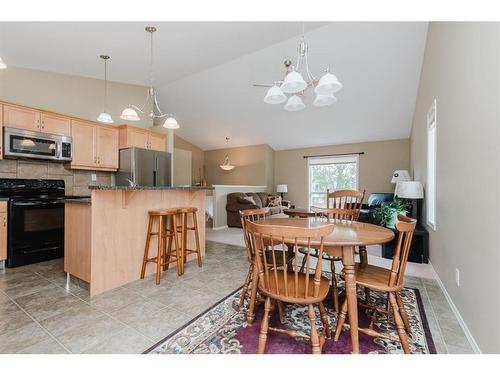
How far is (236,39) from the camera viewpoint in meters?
3.34

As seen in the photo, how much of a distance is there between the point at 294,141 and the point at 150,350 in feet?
22.3

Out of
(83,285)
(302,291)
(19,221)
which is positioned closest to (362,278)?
(302,291)

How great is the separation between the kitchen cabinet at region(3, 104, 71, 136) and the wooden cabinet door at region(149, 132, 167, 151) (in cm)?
133

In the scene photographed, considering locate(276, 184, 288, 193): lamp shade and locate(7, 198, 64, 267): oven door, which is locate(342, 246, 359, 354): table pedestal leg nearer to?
locate(7, 198, 64, 267): oven door

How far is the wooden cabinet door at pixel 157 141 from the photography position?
471 centimetres

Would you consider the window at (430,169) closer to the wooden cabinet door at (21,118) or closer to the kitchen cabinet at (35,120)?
the kitchen cabinet at (35,120)

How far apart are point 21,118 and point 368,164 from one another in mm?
7526

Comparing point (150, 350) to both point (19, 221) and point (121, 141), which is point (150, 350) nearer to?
point (19, 221)

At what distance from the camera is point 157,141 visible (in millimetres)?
4867

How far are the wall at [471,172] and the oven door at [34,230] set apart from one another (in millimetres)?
3909

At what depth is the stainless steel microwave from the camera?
3.06 metres

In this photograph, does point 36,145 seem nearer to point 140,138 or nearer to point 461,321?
point 140,138

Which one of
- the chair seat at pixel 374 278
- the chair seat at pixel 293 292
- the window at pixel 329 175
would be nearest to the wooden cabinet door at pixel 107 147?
the chair seat at pixel 293 292

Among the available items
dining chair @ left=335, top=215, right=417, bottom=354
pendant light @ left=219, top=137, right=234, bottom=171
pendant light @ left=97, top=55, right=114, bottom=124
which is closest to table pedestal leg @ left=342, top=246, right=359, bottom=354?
dining chair @ left=335, top=215, right=417, bottom=354
